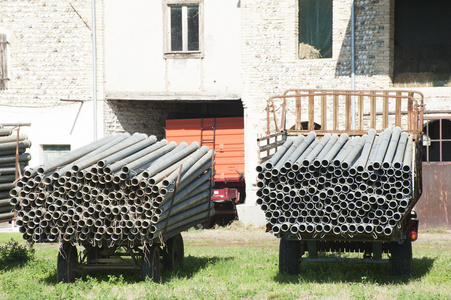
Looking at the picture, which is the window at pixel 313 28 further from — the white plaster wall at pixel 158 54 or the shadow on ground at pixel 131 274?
the shadow on ground at pixel 131 274

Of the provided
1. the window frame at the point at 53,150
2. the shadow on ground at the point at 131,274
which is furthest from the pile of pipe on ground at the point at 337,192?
the window frame at the point at 53,150

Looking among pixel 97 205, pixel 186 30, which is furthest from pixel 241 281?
pixel 186 30

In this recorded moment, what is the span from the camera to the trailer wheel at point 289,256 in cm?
1069

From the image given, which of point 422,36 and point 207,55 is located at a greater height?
point 422,36

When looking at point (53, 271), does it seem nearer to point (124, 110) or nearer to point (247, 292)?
point (247, 292)

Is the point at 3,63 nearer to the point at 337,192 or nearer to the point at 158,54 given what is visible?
the point at 158,54

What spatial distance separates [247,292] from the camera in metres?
9.92

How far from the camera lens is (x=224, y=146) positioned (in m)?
20.3

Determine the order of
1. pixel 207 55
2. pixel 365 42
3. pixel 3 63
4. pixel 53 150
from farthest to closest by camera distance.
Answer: pixel 53 150 < pixel 3 63 < pixel 207 55 < pixel 365 42

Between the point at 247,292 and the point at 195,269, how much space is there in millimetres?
2485

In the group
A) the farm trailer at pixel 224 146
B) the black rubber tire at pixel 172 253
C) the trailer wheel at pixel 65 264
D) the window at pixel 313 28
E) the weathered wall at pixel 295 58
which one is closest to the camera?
the trailer wheel at pixel 65 264

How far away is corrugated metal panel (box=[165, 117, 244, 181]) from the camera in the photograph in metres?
20.1

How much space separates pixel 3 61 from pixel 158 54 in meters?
4.68

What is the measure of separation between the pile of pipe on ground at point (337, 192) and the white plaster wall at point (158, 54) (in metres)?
10.1
